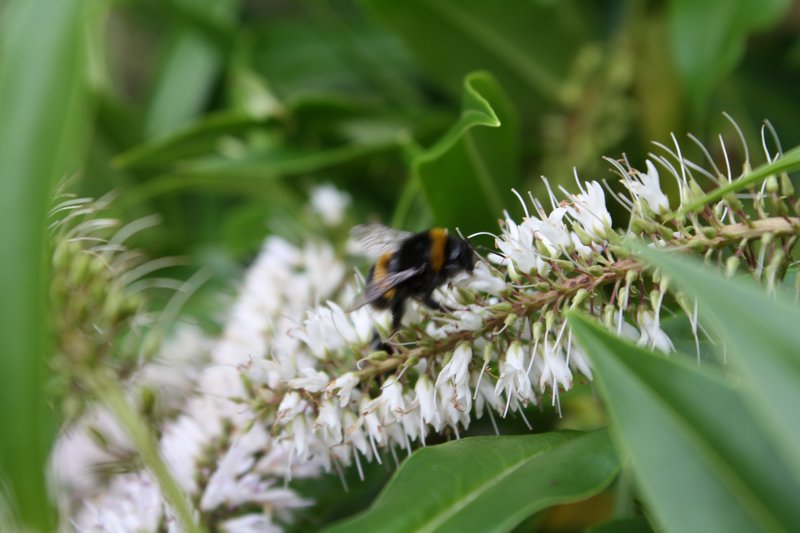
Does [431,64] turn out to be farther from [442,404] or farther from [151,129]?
[442,404]

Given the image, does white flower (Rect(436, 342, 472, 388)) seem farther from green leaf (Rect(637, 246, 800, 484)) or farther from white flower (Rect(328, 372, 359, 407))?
green leaf (Rect(637, 246, 800, 484))

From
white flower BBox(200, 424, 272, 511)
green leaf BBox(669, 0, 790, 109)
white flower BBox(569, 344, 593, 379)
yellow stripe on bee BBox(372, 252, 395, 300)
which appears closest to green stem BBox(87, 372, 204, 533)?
white flower BBox(200, 424, 272, 511)

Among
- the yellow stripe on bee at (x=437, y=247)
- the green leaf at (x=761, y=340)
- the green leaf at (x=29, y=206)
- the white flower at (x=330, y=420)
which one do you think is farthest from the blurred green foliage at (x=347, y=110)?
the green leaf at (x=761, y=340)

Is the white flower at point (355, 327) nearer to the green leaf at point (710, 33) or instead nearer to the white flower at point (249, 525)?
the white flower at point (249, 525)

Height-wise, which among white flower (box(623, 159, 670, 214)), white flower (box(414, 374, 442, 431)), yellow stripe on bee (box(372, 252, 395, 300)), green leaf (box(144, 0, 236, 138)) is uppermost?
green leaf (box(144, 0, 236, 138))

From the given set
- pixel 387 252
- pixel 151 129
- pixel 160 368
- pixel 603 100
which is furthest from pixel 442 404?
pixel 151 129

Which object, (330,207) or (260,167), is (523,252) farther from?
(260,167)
